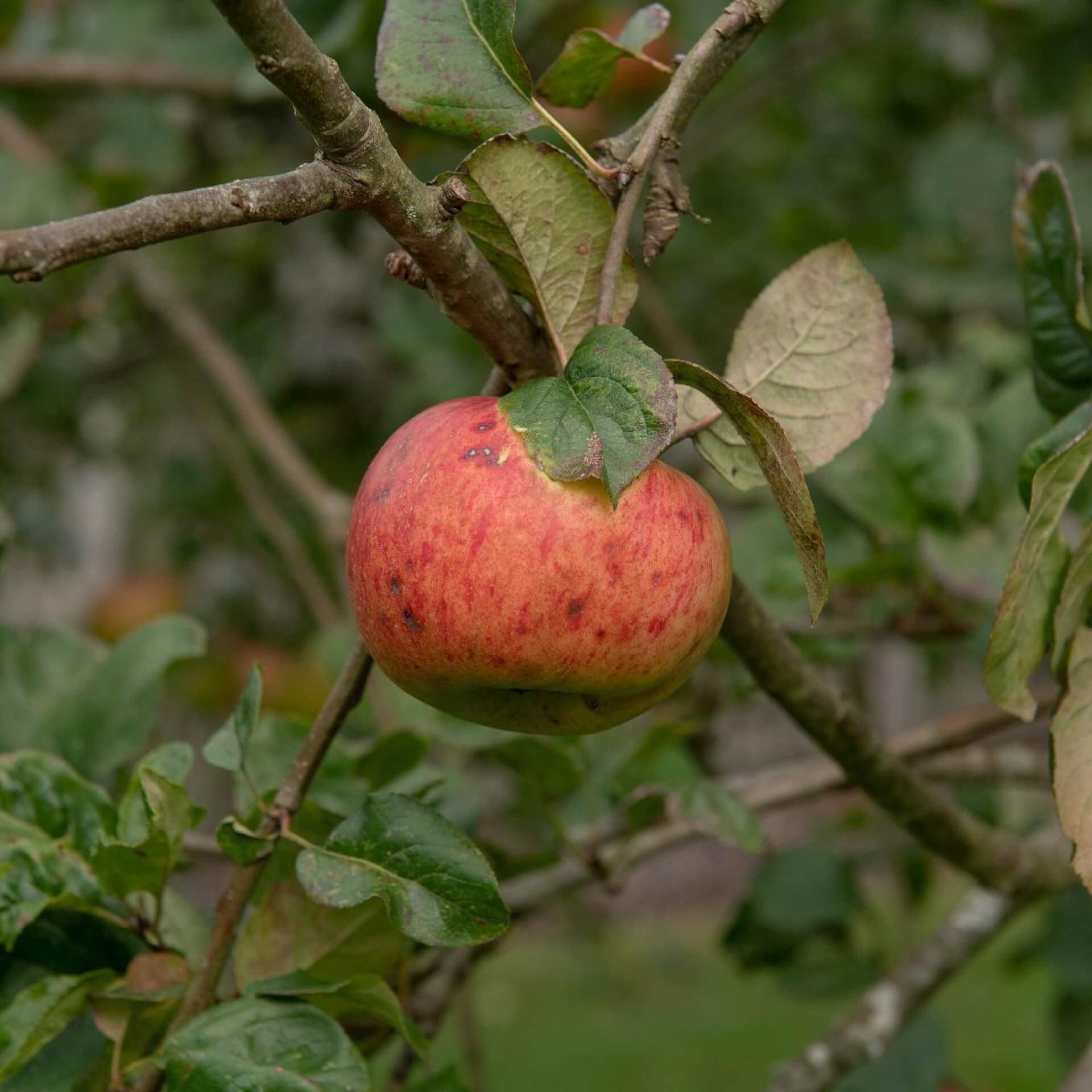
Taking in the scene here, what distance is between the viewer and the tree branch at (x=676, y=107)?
69cm

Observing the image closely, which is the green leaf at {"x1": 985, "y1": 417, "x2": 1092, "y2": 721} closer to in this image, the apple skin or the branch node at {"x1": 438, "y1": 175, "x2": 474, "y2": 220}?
the apple skin

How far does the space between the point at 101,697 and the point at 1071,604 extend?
0.76 meters

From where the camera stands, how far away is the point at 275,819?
2.44ft

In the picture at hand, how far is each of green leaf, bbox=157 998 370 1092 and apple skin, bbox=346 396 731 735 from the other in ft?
0.72

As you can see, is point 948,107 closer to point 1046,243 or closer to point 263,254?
point 263,254

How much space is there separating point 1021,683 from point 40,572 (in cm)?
319

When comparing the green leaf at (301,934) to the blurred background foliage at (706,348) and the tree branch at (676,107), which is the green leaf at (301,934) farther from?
the tree branch at (676,107)

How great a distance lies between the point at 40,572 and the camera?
11.4 ft

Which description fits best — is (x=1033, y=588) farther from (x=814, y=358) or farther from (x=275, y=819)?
(x=275, y=819)

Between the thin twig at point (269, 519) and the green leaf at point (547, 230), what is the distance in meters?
1.30

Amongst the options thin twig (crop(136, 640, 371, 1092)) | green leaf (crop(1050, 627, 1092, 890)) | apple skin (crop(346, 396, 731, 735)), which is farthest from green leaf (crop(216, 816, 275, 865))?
green leaf (crop(1050, 627, 1092, 890))

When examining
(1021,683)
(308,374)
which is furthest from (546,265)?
(308,374)

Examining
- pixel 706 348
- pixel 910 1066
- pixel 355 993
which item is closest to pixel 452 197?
pixel 355 993

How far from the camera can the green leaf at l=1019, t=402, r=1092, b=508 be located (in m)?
0.76
